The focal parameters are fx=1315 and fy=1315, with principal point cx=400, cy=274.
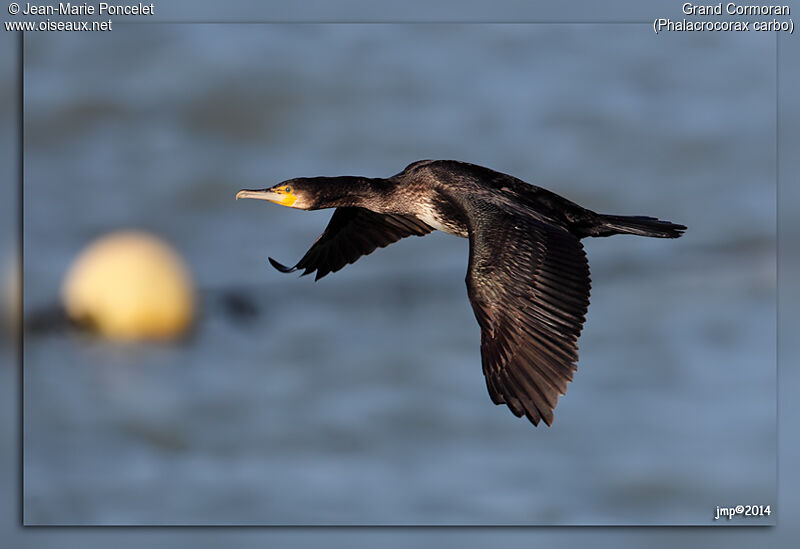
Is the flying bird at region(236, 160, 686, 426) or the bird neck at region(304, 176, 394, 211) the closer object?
the flying bird at region(236, 160, 686, 426)

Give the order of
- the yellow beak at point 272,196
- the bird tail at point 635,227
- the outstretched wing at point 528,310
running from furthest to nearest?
the yellow beak at point 272,196, the bird tail at point 635,227, the outstretched wing at point 528,310

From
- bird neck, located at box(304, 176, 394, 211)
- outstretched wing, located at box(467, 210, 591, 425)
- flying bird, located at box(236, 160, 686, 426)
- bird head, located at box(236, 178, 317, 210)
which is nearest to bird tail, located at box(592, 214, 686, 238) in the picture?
flying bird, located at box(236, 160, 686, 426)

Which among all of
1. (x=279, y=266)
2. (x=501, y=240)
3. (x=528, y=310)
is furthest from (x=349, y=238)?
(x=528, y=310)

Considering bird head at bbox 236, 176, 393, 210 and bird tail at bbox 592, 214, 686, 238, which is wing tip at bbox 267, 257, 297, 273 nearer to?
bird head at bbox 236, 176, 393, 210

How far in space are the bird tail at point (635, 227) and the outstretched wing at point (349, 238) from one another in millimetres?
1049

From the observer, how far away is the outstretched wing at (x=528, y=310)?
16.4 ft

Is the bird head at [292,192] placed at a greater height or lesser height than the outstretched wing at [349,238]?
greater

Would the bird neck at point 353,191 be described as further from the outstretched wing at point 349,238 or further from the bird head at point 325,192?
the outstretched wing at point 349,238

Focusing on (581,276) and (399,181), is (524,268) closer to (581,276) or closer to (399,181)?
(581,276)

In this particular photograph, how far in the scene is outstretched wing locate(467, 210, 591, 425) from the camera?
4.98m

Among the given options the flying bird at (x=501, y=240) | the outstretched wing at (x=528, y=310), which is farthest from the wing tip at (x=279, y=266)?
the outstretched wing at (x=528, y=310)

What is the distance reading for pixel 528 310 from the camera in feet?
16.8

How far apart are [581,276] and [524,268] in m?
0.23

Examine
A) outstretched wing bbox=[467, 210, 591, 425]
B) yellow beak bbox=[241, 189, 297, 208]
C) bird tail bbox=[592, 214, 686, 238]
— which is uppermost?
yellow beak bbox=[241, 189, 297, 208]
